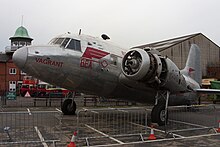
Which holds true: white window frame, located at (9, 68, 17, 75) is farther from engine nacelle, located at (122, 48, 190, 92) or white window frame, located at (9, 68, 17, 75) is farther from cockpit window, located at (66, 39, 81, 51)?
engine nacelle, located at (122, 48, 190, 92)

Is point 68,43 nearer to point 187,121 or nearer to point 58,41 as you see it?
point 58,41

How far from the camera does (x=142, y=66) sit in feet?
36.1

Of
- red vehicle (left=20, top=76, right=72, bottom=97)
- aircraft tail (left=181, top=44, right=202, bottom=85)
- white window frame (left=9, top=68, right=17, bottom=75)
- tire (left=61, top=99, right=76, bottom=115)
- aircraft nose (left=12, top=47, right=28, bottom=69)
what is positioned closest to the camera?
aircraft nose (left=12, top=47, right=28, bottom=69)

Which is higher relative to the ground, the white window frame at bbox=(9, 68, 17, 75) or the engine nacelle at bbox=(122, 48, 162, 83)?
the white window frame at bbox=(9, 68, 17, 75)

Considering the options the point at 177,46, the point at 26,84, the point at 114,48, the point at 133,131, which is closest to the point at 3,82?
the point at 26,84

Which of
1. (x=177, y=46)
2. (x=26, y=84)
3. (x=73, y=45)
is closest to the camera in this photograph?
(x=73, y=45)

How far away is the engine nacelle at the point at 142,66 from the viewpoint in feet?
36.3

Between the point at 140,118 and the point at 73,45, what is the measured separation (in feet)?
15.9

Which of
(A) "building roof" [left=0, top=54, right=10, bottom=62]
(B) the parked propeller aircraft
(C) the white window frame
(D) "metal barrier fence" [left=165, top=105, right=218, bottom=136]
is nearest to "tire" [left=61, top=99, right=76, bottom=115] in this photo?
(B) the parked propeller aircraft

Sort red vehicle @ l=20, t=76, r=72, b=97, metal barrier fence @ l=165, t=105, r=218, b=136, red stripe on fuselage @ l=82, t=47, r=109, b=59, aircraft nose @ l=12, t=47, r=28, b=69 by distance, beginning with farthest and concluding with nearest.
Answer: red vehicle @ l=20, t=76, r=72, b=97, red stripe on fuselage @ l=82, t=47, r=109, b=59, metal barrier fence @ l=165, t=105, r=218, b=136, aircraft nose @ l=12, t=47, r=28, b=69

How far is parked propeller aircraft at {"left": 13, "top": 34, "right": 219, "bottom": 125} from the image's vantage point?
1067 centimetres

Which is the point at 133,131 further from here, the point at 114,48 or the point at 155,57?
the point at 114,48

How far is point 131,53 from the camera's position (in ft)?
39.0

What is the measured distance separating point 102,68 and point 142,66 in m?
2.09
